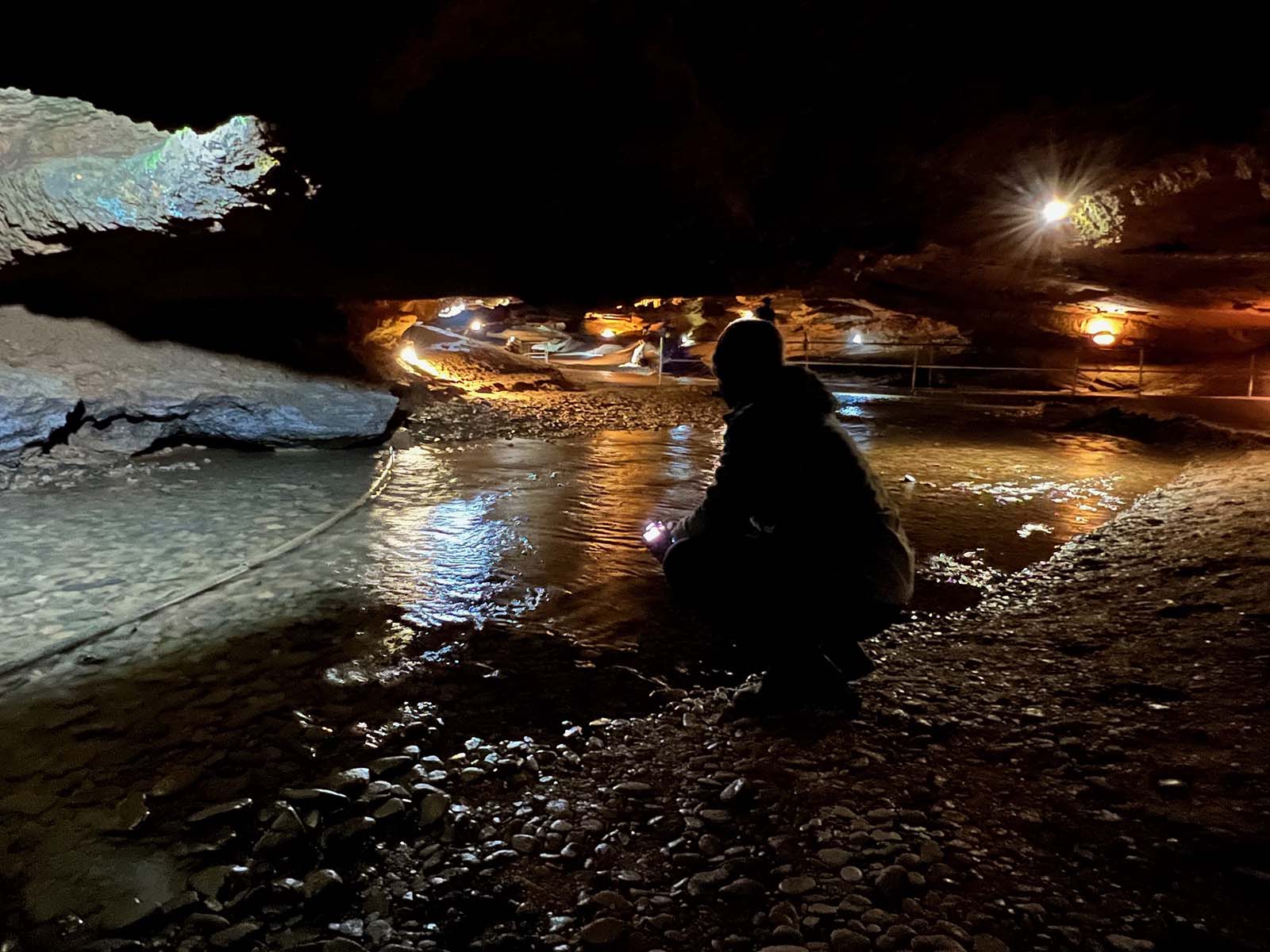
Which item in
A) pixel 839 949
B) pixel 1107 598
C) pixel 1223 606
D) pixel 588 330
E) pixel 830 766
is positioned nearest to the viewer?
pixel 839 949

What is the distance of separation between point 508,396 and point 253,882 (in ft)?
48.1

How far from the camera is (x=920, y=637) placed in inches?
151

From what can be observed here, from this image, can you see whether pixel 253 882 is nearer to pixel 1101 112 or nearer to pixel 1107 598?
pixel 1107 598

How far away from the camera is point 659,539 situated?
3.12 m

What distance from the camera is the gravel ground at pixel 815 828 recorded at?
1.91 metres

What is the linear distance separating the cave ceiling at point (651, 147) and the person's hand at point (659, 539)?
3.16 meters

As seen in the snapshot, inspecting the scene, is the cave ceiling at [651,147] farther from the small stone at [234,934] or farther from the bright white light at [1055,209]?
A: the small stone at [234,934]

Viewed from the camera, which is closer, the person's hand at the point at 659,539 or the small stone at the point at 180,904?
the small stone at the point at 180,904

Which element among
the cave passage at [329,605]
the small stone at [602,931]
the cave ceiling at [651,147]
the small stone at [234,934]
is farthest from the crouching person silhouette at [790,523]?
the cave ceiling at [651,147]

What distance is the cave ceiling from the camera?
14.3 ft

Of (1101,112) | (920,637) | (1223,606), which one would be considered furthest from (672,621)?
(1101,112)

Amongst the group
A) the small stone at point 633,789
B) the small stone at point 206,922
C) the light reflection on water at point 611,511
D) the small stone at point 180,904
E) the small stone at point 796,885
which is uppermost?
the light reflection on water at point 611,511

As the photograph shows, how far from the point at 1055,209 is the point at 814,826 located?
7561 millimetres

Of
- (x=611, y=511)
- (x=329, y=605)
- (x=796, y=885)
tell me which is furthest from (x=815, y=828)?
(x=611, y=511)
